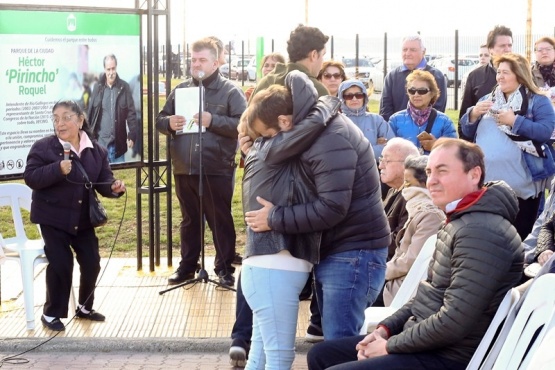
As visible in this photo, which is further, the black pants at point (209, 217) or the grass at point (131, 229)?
the grass at point (131, 229)

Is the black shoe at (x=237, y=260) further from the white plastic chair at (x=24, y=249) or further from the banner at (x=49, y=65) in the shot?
the white plastic chair at (x=24, y=249)

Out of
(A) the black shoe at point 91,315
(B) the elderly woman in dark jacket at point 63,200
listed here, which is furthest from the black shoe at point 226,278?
(B) the elderly woman in dark jacket at point 63,200

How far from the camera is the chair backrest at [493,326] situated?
438 cm

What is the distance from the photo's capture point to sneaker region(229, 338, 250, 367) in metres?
6.59

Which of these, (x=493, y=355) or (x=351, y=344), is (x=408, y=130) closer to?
(x=351, y=344)

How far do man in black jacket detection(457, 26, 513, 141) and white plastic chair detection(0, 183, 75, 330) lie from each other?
3.98 metres

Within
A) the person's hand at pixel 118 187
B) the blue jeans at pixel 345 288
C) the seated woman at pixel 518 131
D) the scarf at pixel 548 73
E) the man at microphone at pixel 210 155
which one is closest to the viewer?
the blue jeans at pixel 345 288

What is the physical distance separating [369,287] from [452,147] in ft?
3.29

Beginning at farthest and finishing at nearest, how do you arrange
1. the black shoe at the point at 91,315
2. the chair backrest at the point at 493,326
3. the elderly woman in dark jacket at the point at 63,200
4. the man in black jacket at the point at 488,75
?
the man in black jacket at the point at 488,75, the black shoe at the point at 91,315, the elderly woman in dark jacket at the point at 63,200, the chair backrest at the point at 493,326

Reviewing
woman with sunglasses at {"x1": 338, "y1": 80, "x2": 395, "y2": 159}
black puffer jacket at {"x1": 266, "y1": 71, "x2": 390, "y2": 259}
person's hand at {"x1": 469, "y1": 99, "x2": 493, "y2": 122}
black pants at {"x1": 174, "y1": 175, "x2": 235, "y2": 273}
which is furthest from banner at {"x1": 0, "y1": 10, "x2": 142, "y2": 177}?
black puffer jacket at {"x1": 266, "y1": 71, "x2": 390, "y2": 259}

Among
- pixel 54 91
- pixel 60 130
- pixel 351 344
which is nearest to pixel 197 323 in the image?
pixel 60 130

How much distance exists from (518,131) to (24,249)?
398 cm

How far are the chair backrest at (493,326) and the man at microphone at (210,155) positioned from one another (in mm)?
4557

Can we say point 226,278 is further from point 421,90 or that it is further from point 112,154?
point 421,90
